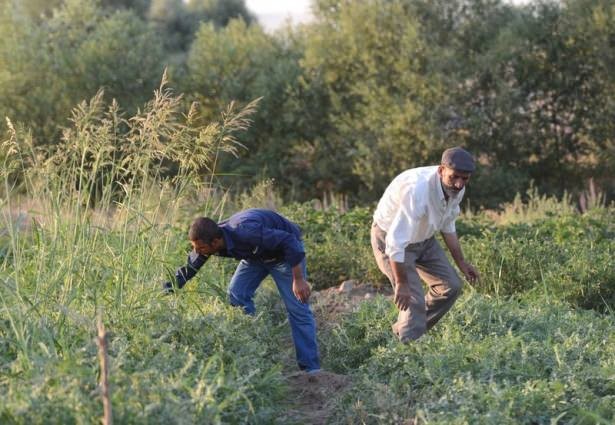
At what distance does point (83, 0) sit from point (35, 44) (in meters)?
3.13

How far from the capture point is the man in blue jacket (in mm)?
6414

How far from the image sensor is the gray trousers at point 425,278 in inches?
260

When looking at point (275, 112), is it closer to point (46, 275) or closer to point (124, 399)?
point (46, 275)

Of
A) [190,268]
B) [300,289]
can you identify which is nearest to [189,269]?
[190,268]

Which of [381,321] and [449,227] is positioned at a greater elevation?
[449,227]

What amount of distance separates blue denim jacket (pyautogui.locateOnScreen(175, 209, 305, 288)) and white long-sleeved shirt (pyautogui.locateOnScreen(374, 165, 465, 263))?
66 centimetres

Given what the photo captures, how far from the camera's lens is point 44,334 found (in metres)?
5.21

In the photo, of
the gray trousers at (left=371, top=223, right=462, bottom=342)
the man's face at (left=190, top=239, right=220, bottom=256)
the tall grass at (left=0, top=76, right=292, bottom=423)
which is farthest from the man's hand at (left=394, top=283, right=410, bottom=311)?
the man's face at (left=190, top=239, right=220, bottom=256)

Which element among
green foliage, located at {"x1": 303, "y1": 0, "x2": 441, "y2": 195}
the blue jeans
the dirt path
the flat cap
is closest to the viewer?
the dirt path

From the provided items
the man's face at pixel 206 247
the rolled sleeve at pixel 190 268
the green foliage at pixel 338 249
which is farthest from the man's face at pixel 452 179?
the green foliage at pixel 338 249

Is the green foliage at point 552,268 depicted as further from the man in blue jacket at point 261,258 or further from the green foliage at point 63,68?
the green foliage at point 63,68

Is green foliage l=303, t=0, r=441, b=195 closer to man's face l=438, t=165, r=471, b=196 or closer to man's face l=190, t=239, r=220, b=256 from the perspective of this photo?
man's face l=438, t=165, r=471, b=196

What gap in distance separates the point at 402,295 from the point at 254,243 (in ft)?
3.47

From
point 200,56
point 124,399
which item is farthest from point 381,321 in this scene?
point 200,56
